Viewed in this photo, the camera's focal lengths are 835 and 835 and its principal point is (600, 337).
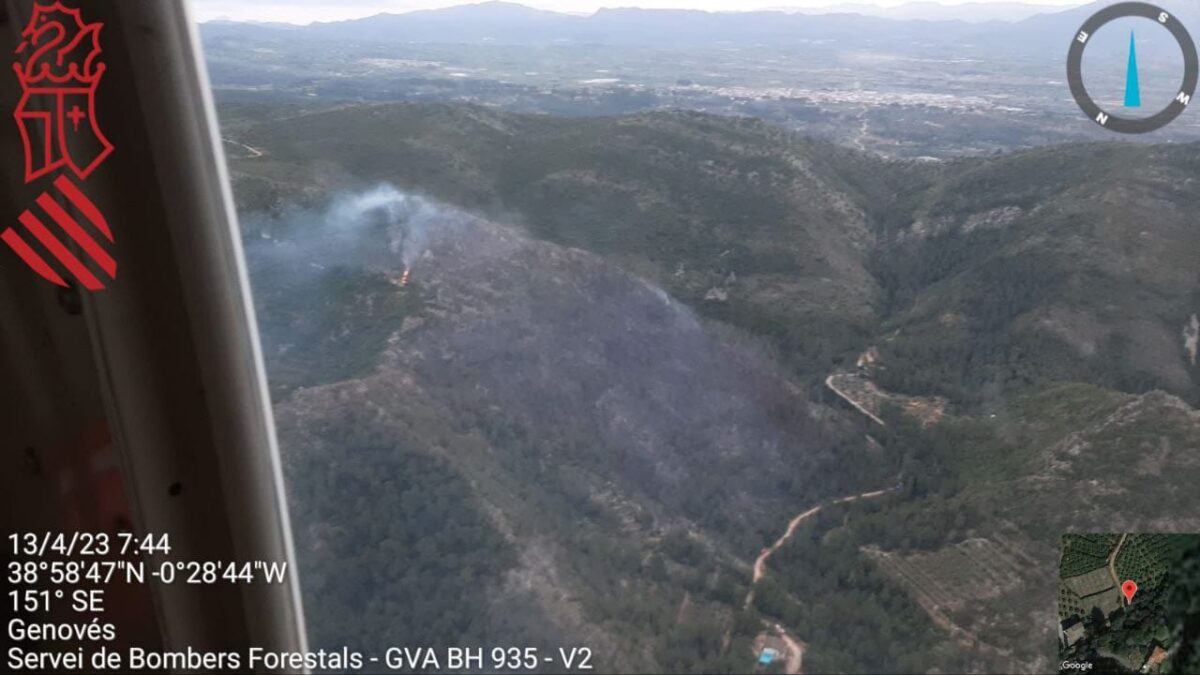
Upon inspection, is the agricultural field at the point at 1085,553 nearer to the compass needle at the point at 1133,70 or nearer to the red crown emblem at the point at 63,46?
the compass needle at the point at 1133,70

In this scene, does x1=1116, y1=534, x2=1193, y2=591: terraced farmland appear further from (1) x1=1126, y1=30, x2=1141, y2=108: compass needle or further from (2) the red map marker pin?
(1) x1=1126, y1=30, x2=1141, y2=108: compass needle

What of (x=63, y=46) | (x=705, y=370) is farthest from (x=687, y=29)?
(x=63, y=46)

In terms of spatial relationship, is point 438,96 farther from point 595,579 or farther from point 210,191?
point 210,191

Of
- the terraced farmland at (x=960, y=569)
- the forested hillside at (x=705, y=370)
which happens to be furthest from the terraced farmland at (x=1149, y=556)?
the terraced farmland at (x=960, y=569)

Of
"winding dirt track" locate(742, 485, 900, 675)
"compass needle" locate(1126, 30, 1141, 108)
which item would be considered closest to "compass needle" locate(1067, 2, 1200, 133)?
"compass needle" locate(1126, 30, 1141, 108)

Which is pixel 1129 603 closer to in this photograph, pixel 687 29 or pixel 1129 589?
pixel 1129 589

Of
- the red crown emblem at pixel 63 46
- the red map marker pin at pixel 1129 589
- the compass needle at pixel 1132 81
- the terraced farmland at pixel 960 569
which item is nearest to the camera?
the red crown emblem at pixel 63 46
